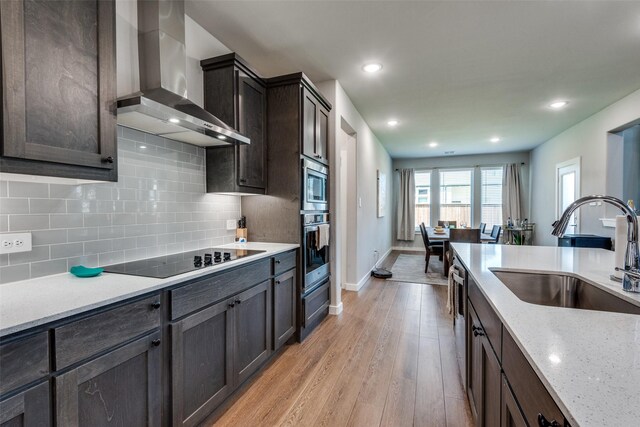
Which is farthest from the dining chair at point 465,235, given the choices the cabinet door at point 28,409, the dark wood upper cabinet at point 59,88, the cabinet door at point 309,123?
the cabinet door at point 28,409

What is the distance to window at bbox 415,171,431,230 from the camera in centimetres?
824

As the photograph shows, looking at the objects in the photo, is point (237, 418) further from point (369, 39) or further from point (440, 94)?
point (440, 94)

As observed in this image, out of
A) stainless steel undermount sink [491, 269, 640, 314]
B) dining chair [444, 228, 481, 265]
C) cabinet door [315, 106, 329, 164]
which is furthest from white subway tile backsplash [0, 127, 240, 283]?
dining chair [444, 228, 481, 265]

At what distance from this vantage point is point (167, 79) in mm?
1924

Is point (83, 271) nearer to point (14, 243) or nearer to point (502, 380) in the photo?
point (14, 243)

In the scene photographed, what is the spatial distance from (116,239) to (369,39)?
2.42m

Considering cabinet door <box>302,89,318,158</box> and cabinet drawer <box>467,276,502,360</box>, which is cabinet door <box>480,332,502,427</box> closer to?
cabinet drawer <box>467,276,502,360</box>

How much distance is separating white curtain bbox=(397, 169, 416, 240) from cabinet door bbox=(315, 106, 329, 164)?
5414 mm

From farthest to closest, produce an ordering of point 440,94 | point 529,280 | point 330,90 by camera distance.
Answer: point 440,94 → point 330,90 → point 529,280

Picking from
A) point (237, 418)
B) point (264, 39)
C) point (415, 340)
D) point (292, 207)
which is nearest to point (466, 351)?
point (415, 340)

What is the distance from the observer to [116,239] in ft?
5.80

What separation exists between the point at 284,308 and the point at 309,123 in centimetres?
169

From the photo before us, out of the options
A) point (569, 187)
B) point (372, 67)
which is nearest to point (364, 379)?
point (372, 67)

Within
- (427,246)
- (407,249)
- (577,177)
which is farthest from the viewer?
(407,249)
